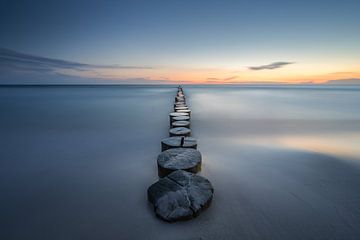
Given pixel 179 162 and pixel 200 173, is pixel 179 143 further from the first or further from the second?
pixel 179 162

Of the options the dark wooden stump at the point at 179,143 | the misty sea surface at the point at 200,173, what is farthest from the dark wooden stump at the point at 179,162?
the misty sea surface at the point at 200,173

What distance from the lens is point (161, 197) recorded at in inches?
84.3

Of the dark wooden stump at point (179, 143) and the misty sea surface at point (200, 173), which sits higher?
the dark wooden stump at point (179, 143)

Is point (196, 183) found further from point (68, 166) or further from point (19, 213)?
point (68, 166)

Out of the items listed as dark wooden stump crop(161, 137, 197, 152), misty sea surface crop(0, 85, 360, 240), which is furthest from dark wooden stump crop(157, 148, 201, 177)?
misty sea surface crop(0, 85, 360, 240)

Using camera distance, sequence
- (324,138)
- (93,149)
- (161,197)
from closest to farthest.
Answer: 1. (161,197)
2. (93,149)
3. (324,138)

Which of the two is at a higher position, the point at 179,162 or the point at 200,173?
the point at 179,162

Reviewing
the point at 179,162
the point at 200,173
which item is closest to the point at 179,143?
the point at 200,173

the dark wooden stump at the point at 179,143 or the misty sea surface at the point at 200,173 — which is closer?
the misty sea surface at the point at 200,173

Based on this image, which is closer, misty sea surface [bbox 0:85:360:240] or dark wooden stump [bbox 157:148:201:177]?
misty sea surface [bbox 0:85:360:240]

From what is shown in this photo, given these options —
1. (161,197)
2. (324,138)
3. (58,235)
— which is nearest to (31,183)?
(58,235)

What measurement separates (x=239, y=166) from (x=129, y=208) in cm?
221

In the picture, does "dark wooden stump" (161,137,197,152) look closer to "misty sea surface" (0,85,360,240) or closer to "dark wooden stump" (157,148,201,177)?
"dark wooden stump" (157,148,201,177)

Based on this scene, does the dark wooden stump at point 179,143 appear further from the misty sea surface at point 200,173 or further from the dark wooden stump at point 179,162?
the misty sea surface at point 200,173
